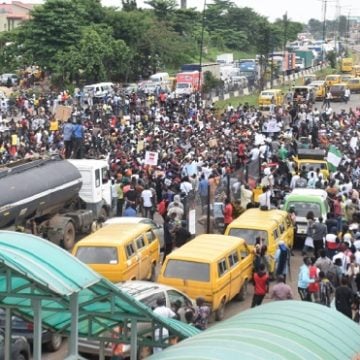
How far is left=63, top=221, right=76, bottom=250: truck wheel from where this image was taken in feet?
68.2

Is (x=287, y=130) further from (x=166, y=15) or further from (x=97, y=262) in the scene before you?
(x=166, y=15)

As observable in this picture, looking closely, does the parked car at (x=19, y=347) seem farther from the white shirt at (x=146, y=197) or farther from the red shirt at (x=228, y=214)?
the white shirt at (x=146, y=197)

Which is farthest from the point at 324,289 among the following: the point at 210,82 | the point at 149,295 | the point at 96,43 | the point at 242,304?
the point at 210,82

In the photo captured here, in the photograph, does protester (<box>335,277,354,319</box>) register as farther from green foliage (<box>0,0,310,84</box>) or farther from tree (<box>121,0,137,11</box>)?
tree (<box>121,0,137,11</box>)

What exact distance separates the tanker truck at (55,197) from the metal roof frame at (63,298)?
879 centimetres

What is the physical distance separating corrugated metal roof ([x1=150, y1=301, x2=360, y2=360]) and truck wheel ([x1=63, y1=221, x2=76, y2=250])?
38.6 feet

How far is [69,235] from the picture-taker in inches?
828

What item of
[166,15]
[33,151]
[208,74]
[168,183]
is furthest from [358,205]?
[166,15]

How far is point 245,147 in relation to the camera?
30.0m

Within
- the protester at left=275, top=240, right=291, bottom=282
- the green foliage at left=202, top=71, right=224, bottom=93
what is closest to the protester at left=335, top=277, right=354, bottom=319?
the protester at left=275, top=240, right=291, bottom=282

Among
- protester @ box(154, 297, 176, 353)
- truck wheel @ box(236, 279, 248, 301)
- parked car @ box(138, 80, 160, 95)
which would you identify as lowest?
truck wheel @ box(236, 279, 248, 301)

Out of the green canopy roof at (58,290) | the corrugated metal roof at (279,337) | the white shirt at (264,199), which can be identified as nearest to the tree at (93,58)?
the white shirt at (264,199)

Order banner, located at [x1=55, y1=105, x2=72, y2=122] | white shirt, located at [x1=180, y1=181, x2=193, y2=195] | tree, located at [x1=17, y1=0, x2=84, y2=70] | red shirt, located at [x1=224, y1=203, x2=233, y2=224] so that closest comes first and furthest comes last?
red shirt, located at [x1=224, y1=203, x2=233, y2=224], white shirt, located at [x1=180, y1=181, x2=193, y2=195], banner, located at [x1=55, y1=105, x2=72, y2=122], tree, located at [x1=17, y1=0, x2=84, y2=70]

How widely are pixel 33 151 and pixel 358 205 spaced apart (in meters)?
13.7
